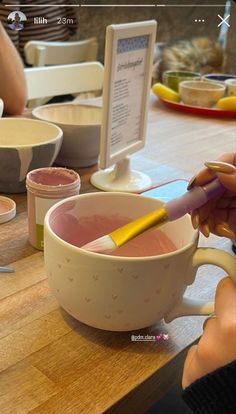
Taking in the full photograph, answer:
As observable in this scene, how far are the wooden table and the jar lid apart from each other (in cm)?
5

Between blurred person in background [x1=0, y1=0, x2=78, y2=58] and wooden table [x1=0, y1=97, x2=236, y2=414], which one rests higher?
blurred person in background [x1=0, y1=0, x2=78, y2=58]

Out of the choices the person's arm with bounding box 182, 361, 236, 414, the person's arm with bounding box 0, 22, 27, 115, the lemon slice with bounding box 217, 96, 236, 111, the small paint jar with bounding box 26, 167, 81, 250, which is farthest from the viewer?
the lemon slice with bounding box 217, 96, 236, 111

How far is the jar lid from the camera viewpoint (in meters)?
0.68

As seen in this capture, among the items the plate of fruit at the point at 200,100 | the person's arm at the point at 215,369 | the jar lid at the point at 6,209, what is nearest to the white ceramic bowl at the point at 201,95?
the plate of fruit at the point at 200,100

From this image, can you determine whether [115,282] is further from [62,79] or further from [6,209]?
[62,79]

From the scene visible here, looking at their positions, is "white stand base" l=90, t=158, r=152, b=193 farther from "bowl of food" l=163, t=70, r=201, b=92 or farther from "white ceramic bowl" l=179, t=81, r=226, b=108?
"bowl of food" l=163, t=70, r=201, b=92

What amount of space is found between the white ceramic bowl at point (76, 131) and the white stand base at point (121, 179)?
0.05 meters

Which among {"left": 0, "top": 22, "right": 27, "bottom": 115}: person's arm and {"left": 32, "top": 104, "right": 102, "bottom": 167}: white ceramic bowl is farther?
{"left": 0, "top": 22, "right": 27, "bottom": 115}: person's arm

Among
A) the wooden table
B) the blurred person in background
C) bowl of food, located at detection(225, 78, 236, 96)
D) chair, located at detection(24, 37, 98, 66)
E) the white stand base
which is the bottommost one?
the wooden table

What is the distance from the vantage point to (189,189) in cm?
50

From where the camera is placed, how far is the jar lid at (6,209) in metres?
0.68

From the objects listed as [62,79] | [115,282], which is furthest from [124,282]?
[62,79]

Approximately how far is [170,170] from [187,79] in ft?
1.87

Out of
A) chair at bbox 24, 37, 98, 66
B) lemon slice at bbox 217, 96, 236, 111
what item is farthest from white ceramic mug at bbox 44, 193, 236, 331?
chair at bbox 24, 37, 98, 66
